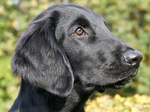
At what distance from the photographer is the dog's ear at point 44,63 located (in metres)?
2.11

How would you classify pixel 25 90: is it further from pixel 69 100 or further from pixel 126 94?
pixel 126 94

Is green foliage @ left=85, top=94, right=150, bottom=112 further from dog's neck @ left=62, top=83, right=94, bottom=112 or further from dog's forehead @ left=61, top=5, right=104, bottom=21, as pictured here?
dog's forehead @ left=61, top=5, right=104, bottom=21

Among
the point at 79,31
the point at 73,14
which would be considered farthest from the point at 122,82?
the point at 73,14

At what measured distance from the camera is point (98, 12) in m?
8.36

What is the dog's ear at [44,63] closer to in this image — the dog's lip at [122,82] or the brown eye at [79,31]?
the brown eye at [79,31]

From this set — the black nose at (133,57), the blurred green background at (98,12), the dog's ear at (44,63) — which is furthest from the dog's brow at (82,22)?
the blurred green background at (98,12)

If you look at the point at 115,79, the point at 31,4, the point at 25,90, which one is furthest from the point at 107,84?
the point at 31,4

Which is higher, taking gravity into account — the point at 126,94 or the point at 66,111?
the point at 66,111

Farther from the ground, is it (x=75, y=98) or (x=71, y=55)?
(x=71, y=55)

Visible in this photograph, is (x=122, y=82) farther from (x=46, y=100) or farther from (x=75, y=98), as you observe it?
(x=46, y=100)

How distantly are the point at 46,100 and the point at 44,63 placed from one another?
18.4 inches

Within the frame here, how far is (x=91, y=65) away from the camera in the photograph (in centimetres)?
231

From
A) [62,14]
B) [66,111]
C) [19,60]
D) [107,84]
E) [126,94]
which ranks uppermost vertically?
[62,14]

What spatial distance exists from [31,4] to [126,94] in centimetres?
571
